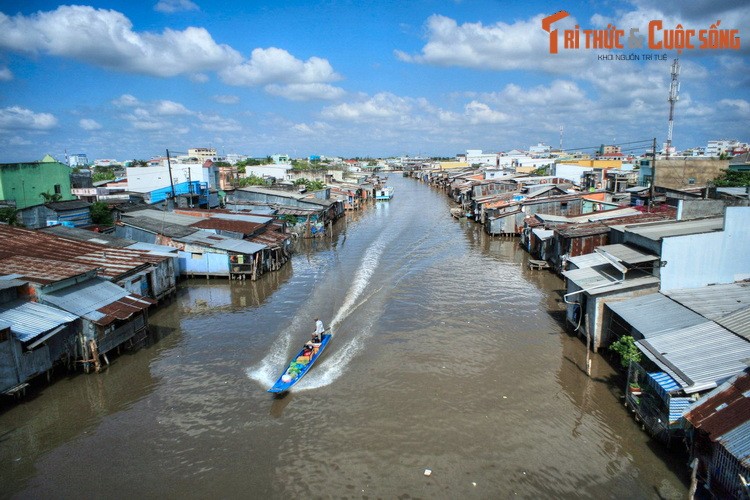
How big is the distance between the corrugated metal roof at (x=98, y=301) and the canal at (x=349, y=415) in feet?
6.87

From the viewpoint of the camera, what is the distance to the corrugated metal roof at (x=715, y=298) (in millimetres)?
13850

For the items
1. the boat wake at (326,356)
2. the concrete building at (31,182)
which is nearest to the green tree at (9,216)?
the concrete building at (31,182)

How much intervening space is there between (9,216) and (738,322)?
3965 centimetres

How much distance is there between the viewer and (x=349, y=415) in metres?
14.0

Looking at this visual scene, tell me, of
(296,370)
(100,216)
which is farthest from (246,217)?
(296,370)

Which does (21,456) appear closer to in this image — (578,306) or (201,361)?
(201,361)

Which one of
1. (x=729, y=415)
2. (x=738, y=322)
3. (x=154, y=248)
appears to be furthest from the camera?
(x=154, y=248)

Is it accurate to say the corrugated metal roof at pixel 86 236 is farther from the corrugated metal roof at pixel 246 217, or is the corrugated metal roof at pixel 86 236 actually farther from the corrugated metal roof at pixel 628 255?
the corrugated metal roof at pixel 628 255

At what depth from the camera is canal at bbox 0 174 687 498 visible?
11180 millimetres

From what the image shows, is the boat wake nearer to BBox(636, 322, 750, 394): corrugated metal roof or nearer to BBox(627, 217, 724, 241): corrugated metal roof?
BBox(636, 322, 750, 394): corrugated metal roof

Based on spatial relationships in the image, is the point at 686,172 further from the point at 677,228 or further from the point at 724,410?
the point at 724,410

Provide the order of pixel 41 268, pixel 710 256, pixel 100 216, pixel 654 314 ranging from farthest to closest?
pixel 100 216 < pixel 41 268 < pixel 710 256 < pixel 654 314

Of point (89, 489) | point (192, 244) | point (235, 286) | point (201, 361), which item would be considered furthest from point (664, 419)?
point (192, 244)

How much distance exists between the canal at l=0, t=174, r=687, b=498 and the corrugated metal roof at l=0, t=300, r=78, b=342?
95.4 inches
